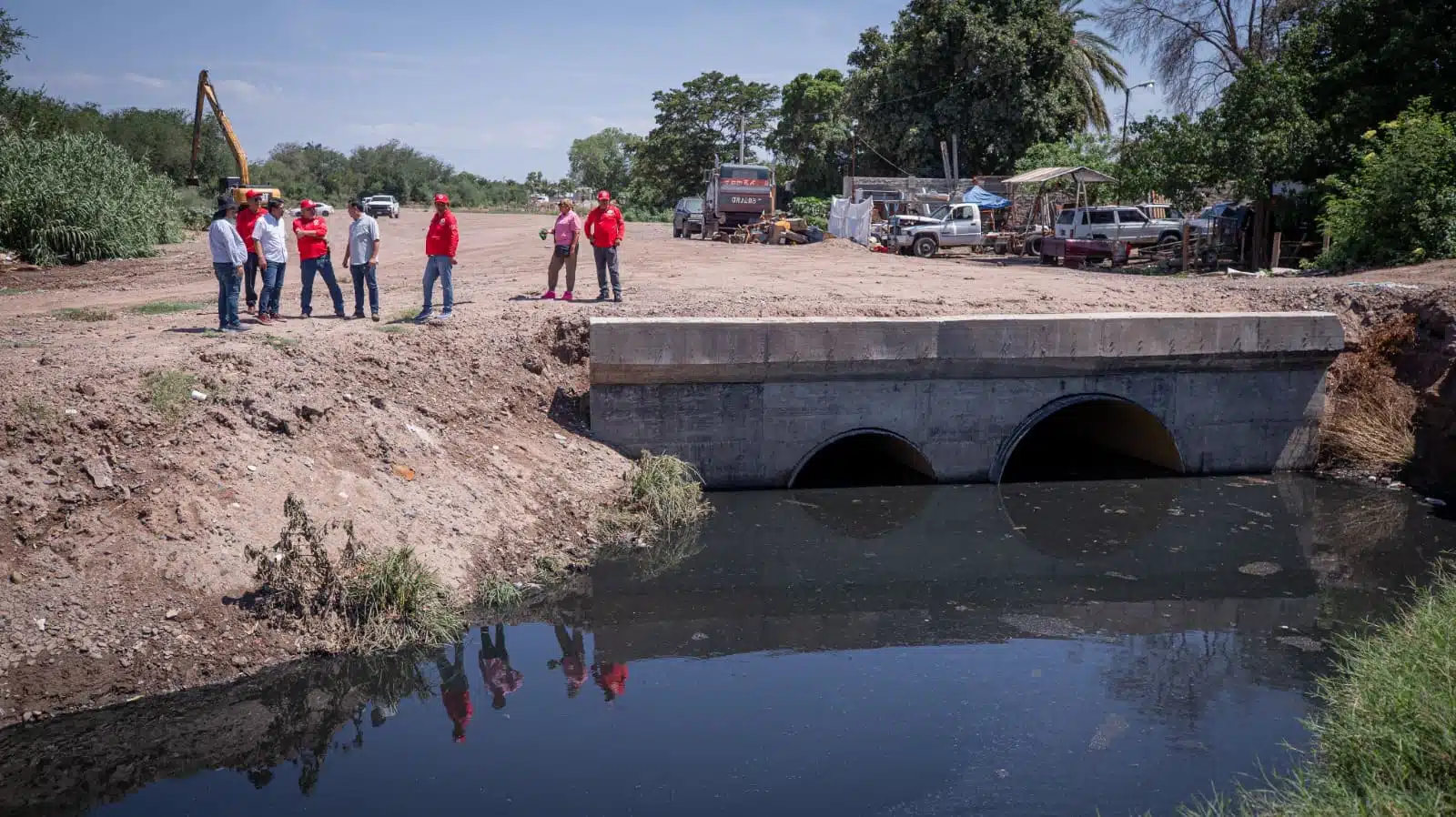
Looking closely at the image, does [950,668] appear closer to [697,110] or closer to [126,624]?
[126,624]

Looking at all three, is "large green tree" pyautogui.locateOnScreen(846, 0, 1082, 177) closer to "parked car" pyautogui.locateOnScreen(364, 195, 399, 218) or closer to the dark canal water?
"parked car" pyautogui.locateOnScreen(364, 195, 399, 218)

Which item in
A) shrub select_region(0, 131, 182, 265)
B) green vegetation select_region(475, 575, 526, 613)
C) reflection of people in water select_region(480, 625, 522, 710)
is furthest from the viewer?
shrub select_region(0, 131, 182, 265)

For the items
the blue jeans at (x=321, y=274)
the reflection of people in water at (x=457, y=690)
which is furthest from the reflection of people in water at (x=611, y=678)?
the blue jeans at (x=321, y=274)

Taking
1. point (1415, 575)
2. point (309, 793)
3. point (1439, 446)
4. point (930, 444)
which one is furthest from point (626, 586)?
point (1439, 446)

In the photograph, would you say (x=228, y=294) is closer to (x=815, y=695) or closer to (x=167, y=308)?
(x=167, y=308)

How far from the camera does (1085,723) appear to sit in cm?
745

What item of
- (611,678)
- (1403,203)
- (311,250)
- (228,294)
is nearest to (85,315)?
(228,294)

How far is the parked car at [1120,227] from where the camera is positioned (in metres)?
26.3

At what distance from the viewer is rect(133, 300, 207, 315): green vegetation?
1359 cm

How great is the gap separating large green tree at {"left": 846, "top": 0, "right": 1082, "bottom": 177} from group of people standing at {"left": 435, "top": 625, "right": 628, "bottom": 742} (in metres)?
34.1

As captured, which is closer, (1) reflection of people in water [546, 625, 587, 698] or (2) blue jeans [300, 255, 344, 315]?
(1) reflection of people in water [546, 625, 587, 698]

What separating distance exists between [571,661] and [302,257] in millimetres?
6207

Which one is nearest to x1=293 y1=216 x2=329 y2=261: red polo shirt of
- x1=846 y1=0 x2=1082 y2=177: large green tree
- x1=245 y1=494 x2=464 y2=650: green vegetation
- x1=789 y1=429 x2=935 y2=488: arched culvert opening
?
x1=245 y1=494 x2=464 y2=650: green vegetation

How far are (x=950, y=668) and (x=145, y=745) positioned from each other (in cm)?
539
